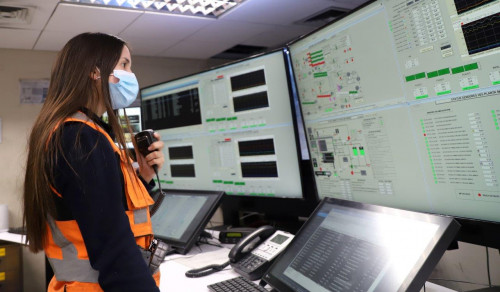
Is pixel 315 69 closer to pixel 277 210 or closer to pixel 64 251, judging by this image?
pixel 277 210

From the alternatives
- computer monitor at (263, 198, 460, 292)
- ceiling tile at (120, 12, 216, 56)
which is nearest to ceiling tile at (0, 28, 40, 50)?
ceiling tile at (120, 12, 216, 56)

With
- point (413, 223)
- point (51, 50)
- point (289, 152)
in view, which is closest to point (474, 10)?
point (413, 223)

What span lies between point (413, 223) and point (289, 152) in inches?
26.0

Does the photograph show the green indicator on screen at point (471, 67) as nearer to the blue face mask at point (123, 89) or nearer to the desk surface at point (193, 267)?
the desk surface at point (193, 267)

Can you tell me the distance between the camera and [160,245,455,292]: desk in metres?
1.13

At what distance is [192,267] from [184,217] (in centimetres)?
30

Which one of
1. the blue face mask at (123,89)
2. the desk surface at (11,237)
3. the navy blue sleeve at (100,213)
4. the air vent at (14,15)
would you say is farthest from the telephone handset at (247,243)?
the air vent at (14,15)

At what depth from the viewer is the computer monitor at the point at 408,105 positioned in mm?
798

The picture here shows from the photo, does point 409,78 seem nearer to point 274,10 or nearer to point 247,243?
point 247,243

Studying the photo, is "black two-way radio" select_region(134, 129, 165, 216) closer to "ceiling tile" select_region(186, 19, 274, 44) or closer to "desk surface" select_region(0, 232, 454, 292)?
"desk surface" select_region(0, 232, 454, 292)

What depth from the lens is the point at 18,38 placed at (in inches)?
132

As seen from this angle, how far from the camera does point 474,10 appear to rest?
0.78 metres

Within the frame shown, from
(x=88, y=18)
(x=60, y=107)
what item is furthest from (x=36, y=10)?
(x=60, y=107)

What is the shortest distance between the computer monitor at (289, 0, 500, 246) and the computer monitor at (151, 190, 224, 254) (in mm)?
488
